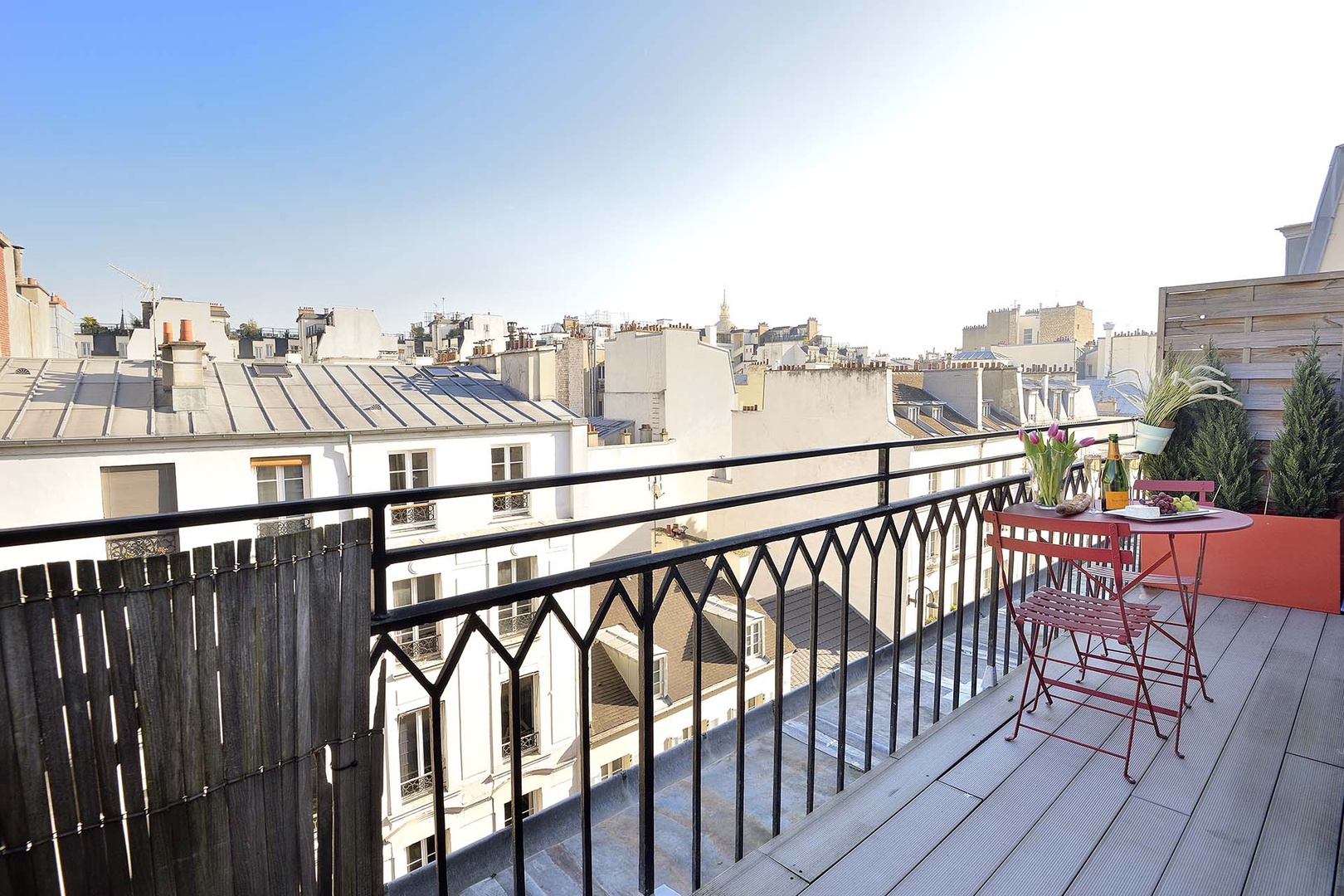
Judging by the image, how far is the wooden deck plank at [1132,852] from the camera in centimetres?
148

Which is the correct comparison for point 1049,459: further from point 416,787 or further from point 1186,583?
point 416,787

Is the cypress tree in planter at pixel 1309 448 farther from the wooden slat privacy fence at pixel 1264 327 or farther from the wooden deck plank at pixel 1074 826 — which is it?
the wooden deck plank at pixel 1074 826

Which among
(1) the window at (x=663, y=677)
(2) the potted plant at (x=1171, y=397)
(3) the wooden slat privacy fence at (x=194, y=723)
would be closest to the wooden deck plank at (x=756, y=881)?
(3) the wooden slat privacy fence at (x=194, y=723)

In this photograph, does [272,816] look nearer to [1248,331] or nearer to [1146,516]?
[1146,516]

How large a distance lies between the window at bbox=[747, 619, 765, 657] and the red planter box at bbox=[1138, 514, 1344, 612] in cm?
706

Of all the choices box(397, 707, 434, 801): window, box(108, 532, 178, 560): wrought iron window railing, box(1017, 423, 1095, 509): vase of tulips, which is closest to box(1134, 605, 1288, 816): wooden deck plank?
box(1017, 423, 1095, 509): vase of tulips

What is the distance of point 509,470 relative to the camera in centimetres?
1122

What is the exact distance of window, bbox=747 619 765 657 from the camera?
1015cm

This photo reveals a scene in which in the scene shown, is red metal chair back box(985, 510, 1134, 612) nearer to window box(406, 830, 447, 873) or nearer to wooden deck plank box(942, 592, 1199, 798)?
wooden deck plank box(942, 592, 1199, 798)

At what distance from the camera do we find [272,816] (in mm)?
869

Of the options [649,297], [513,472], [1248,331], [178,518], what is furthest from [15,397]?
[649,297]

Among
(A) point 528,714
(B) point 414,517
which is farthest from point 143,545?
(A) point 528,714

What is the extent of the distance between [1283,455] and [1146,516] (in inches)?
75.3

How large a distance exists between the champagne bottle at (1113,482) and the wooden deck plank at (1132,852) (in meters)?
1.02
